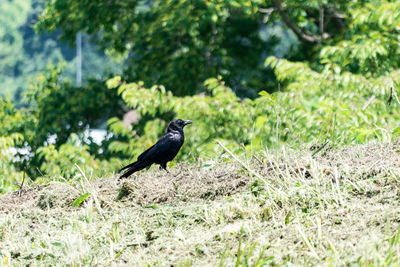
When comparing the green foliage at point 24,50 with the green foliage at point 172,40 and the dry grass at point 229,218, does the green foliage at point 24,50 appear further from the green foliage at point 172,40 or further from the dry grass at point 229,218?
the dry grass at point 229,218

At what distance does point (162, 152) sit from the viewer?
16.7 ft

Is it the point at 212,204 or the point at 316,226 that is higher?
the point at 316,226

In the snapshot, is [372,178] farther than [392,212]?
Yes

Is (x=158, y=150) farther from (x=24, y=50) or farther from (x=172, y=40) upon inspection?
(x=24, y=50)

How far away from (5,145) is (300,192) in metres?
7.21

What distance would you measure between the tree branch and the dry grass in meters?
7.85

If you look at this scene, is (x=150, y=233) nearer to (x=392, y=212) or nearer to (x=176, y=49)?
(x=392, y=212)

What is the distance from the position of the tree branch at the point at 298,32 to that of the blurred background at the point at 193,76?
0.03 meters

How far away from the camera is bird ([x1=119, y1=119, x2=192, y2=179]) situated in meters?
4.66

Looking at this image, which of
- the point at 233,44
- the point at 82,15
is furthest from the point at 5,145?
the point at 233,44

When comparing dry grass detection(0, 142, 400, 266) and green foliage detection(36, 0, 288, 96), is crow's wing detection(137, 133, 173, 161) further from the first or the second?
green foliage detection(36, 0, 288, 96)

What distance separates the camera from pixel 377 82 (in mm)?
6941

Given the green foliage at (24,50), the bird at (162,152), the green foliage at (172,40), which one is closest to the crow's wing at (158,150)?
the bird at (162,152)

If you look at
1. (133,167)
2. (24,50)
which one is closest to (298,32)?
(133,167)
